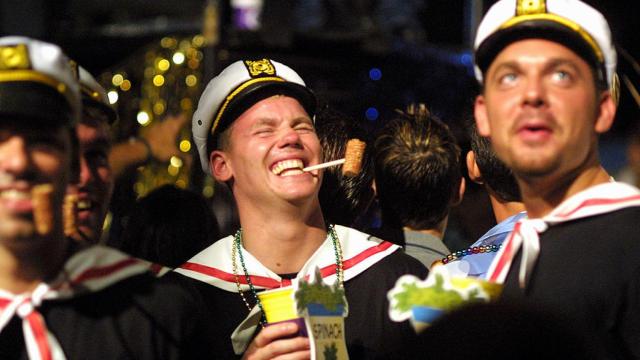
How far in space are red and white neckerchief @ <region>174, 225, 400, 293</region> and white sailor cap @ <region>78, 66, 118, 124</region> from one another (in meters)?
0.57

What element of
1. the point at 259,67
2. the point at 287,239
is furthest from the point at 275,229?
the point at 259,67

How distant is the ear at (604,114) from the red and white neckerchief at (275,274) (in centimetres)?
105

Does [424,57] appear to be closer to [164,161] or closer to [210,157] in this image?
[164,161]

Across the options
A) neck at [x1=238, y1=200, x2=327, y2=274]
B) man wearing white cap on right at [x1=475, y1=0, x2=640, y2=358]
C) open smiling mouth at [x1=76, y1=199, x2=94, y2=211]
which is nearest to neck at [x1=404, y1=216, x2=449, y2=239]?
neck at [x1=238, y1=200, x2=327, y2=274]

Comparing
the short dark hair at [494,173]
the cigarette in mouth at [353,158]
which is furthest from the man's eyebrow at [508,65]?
the cigarette in mouth at [353,158]

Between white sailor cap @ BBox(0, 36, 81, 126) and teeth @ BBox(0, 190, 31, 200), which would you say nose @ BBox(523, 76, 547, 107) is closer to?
Answer: white sailor cap @ BBox(0, 36, 81, 126)

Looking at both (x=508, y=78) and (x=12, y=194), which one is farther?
(x=508, y=78)

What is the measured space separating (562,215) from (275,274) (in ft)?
3.90

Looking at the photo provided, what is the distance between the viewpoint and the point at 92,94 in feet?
12.2

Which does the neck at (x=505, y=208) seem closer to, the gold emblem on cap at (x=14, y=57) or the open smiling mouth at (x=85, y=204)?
the open smiling mouth at (x=85, y=204)

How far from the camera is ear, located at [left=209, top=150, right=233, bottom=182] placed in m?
4.07

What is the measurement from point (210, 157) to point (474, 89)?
4635 millimetres

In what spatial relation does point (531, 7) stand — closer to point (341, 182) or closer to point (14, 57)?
point (14, 57)

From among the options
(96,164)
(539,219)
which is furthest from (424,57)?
(539,219)
